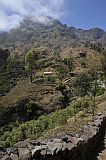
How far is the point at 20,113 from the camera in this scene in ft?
195

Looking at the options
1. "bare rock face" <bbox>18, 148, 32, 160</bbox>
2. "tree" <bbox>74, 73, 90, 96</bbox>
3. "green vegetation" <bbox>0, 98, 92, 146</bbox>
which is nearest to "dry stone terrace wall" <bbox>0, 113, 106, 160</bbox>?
"bare rock face" <bbox>18, 148, 32, 160</bbox>

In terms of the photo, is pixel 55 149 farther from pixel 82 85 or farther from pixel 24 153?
pixel 82 85

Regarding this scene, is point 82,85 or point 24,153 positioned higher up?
point 24,153

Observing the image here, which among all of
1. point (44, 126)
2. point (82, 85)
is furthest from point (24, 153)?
point (82, 85)

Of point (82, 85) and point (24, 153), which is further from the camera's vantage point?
point (82, 85)

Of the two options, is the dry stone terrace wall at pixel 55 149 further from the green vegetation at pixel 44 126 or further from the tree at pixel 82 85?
the tree at pixel 82 85

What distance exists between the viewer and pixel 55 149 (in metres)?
9.22

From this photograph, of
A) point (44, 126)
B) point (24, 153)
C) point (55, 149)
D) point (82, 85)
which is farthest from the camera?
point (82, 85)

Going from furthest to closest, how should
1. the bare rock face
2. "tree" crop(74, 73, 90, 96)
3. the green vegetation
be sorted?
"tree" crop(74, 73, 90, 96)
the green vegetation
the bare rock face

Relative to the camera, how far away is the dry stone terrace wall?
822 centimetres

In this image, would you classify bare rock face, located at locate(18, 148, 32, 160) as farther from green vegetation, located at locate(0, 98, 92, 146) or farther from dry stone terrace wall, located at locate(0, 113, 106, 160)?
green vegetation, located at locate(0, 98, 92, 146)

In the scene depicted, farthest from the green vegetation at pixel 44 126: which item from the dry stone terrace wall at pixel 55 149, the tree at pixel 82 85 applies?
the tree at pixel 82 85

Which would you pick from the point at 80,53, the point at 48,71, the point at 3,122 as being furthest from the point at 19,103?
the point at 80,53

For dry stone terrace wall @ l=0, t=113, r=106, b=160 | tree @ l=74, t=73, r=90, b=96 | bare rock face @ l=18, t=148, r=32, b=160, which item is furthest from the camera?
tree @ l=74, t=73, r=90, b=96
